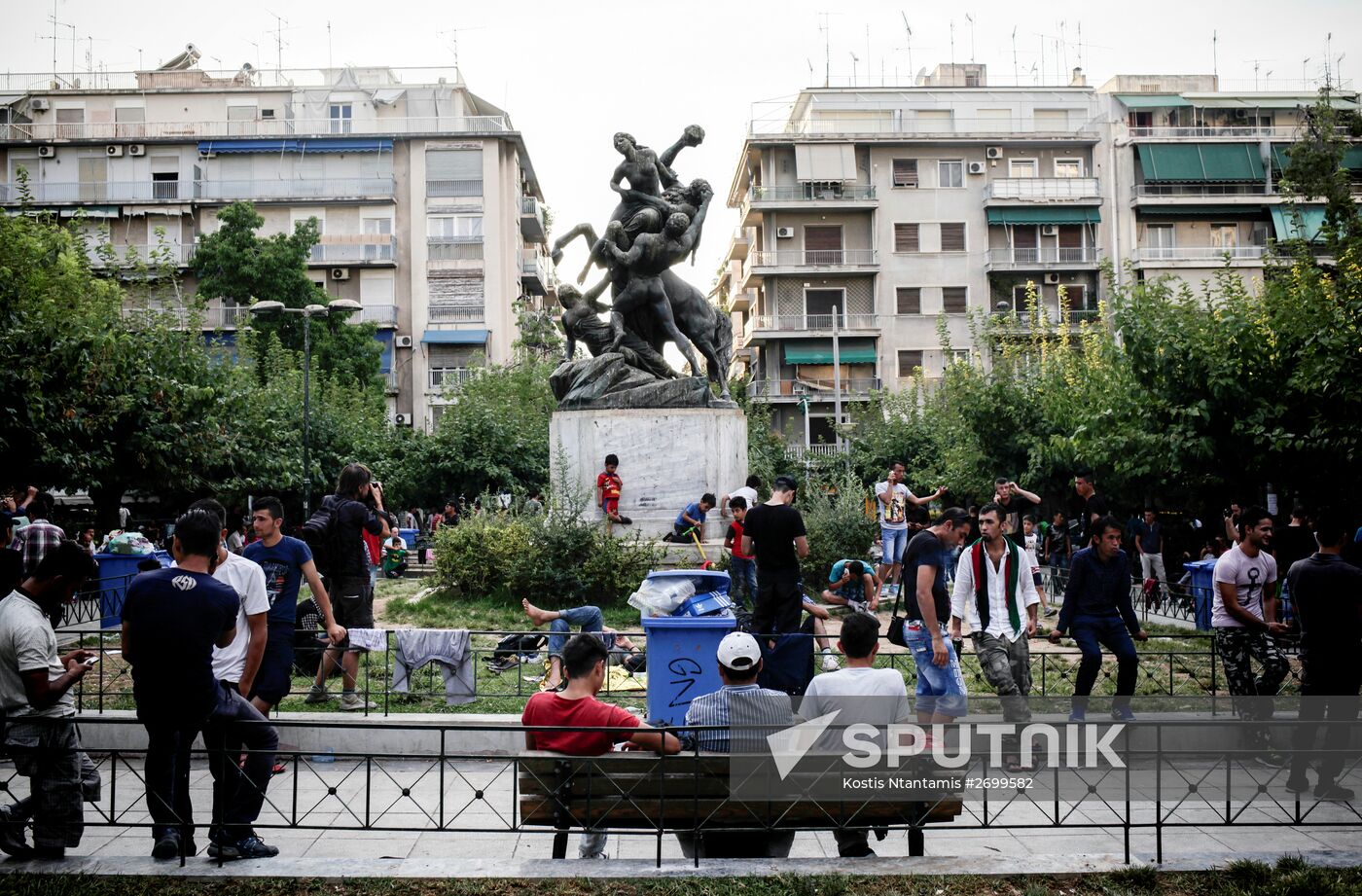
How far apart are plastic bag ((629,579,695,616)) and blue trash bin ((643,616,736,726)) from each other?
0.80m

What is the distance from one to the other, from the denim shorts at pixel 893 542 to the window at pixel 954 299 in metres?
37.2

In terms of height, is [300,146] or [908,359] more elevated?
[300,146]

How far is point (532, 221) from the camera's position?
2354 inches

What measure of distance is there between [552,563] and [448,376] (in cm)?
3519

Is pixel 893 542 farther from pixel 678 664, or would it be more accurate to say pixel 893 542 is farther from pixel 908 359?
pixel 908 359

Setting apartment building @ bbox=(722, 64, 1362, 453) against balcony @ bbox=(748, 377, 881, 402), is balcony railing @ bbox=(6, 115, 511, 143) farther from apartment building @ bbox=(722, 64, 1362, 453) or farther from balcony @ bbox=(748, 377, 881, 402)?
balcony @ bbox=(748, 377, 881, 402)

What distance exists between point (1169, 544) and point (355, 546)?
19.3m

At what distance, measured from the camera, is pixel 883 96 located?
52281mm

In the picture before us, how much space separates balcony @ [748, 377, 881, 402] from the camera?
167ft

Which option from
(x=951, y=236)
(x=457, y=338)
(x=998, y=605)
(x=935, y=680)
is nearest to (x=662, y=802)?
(x=935, y=680)

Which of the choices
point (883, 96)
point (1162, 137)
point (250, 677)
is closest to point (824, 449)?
point (883, 96)

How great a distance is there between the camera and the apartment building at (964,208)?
5078cm

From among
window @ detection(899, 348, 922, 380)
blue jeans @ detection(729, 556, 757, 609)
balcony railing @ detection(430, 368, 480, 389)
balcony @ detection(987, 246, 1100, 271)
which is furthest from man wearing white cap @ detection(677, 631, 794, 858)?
balcony @ detection(987, 246, 1100, 271)

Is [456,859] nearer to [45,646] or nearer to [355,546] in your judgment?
[45,646]
